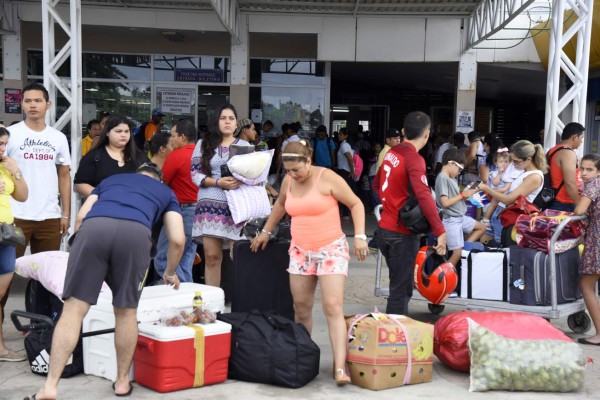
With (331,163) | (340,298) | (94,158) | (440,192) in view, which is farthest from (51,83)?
(331,163)

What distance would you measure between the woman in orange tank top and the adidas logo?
5.74ft

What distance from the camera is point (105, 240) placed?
407cm

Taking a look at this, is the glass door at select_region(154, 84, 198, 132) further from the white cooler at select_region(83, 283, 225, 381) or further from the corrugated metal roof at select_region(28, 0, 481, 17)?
the white cooler at select_region(83, 283, 225, 381)

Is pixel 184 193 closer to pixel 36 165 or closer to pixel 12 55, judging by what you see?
pixel 36 165

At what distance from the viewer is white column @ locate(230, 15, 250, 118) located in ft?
45.9

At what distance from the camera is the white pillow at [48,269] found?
512 cm

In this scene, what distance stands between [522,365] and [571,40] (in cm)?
924

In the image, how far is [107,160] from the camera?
226 inches

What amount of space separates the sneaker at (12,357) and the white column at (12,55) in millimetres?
9954

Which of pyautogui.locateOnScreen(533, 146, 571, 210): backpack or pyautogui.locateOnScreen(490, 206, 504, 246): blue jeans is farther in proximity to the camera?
pyautogui.locateOnScreen(490, 206, 504, 246): blue jeans

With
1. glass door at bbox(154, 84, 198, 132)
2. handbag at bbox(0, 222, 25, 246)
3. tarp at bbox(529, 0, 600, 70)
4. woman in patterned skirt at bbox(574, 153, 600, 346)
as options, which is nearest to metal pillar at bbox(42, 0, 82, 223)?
handbag at bbox(0, 222, 25, 246)

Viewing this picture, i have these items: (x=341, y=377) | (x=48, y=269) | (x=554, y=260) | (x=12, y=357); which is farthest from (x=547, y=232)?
(x=12, y=357)

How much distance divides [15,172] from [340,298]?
99.6 inches

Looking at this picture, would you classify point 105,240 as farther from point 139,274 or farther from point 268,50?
point 268,50
